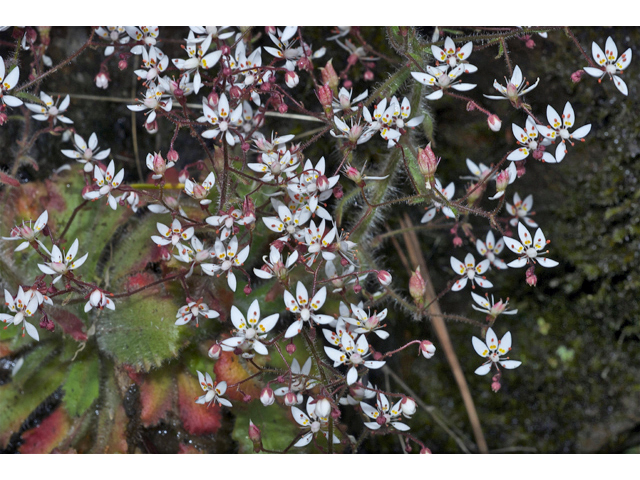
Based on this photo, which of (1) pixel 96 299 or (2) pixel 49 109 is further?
(2) pixel 49 109

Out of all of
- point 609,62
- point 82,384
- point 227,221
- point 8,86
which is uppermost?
point 609,62

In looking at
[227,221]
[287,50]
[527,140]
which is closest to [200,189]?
[227,221]

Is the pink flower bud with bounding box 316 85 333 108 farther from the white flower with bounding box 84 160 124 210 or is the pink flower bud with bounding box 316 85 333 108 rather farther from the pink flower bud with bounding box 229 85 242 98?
the white flower with bounding box 84 160 124 210

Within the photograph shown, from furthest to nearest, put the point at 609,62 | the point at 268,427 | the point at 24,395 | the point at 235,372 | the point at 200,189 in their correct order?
the point at 24,395 → the point at 268,427 → the point at 235,372 → the point at 609,62 → the point at 200,189

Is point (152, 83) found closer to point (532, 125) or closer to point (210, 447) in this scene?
point (532, 125)

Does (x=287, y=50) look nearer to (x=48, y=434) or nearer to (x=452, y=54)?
(x=452, y=54)

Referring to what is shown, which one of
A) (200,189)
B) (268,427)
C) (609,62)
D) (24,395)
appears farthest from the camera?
(24,395)

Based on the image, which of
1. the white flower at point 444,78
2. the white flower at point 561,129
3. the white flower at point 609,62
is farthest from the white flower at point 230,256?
the white flower at point 609,62

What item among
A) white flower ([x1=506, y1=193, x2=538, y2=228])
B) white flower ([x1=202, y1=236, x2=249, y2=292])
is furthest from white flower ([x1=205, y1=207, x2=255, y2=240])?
white flower ([x1=506, y1=193, x2=538, y2=228])
